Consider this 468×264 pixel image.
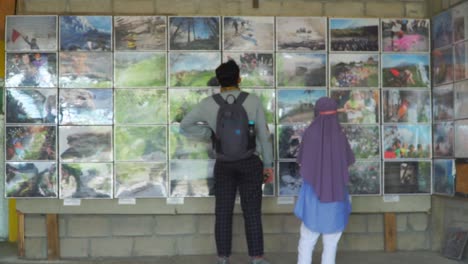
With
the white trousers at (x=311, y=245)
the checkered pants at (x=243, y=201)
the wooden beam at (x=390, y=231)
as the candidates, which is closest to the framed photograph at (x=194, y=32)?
the checkered pants at (x=243, y=201)

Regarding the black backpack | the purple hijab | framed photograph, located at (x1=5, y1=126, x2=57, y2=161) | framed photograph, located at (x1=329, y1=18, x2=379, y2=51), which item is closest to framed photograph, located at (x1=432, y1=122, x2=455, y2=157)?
framed photograph, located at (x1=329, y1=18, x2=379, y2=51)

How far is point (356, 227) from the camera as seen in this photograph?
4.88 meters

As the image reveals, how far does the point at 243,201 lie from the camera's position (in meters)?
4.11

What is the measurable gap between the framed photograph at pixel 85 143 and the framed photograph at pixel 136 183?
172 mm

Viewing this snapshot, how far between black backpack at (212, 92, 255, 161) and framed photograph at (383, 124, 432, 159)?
1.54m

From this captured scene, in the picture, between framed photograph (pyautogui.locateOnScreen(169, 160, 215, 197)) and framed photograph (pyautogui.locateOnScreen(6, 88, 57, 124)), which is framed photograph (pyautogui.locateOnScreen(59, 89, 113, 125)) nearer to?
framed photograph (pyautogui.locateOnScreen(6, 88, 57, 124))

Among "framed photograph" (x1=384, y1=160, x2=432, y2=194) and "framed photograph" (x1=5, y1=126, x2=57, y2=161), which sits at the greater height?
"framed photograph" (x1=5, y1=126, x2=57, y2=161)

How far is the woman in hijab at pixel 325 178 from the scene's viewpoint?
365 centimetres

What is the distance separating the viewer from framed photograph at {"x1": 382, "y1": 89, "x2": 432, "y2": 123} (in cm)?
482

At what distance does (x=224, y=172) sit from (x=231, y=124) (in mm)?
412

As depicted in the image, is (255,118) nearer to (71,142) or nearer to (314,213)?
(314,213)

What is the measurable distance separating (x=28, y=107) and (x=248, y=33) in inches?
84.0

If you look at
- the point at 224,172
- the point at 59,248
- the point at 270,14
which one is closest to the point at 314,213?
the point at 224,172

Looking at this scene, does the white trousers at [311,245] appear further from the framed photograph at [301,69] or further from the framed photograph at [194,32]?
the framed photograph at [194,32]
